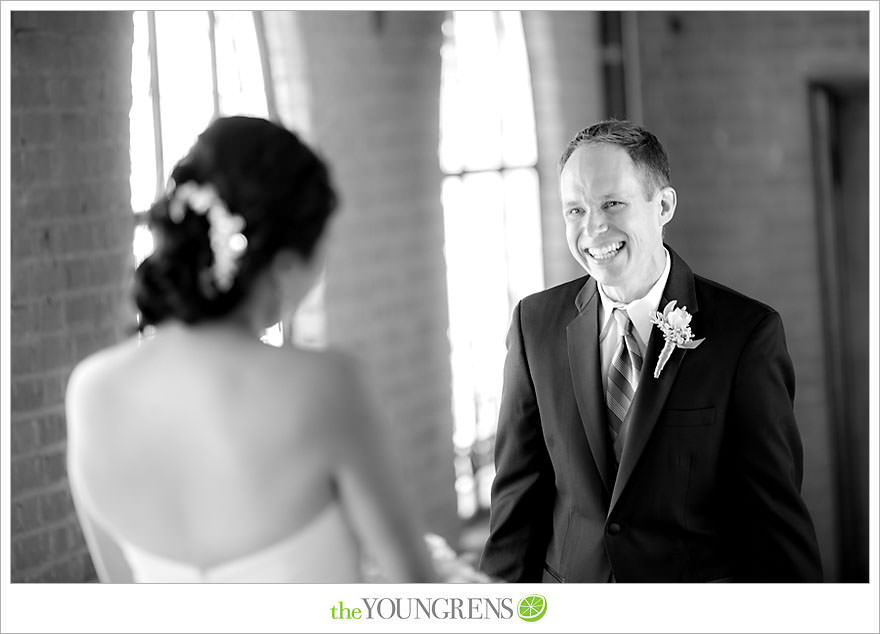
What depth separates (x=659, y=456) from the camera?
1.87 metres

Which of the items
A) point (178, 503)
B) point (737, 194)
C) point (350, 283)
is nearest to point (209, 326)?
point (178, 503)

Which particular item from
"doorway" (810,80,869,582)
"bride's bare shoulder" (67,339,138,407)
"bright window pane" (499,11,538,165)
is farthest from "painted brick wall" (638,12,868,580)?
"bride's bare shoulder" (67,339,138,407)

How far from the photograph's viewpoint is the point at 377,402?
1608mm

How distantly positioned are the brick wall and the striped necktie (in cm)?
99

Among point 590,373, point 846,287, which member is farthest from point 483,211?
point 590,373

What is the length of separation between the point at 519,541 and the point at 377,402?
1.74ft

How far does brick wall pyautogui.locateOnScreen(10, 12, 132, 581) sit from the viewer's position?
217 centimetres

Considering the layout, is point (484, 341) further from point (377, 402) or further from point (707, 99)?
point (377, 402)

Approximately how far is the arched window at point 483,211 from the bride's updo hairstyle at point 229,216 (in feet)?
6.46

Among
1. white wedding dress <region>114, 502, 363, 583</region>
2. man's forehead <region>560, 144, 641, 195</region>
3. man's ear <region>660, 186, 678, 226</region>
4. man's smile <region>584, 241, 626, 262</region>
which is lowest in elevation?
white wedding dress <region>114, 502, 363, 583</region>

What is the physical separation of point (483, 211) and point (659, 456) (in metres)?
1.98

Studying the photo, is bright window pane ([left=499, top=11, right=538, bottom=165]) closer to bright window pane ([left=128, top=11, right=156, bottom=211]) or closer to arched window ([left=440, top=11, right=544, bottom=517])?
arched window ([left=440, top=11, right=544, bottom=517])

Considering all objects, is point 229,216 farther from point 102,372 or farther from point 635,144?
point 635,144

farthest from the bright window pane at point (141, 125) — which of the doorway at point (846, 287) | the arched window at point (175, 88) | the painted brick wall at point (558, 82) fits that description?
the doorway at point (846, 287)
